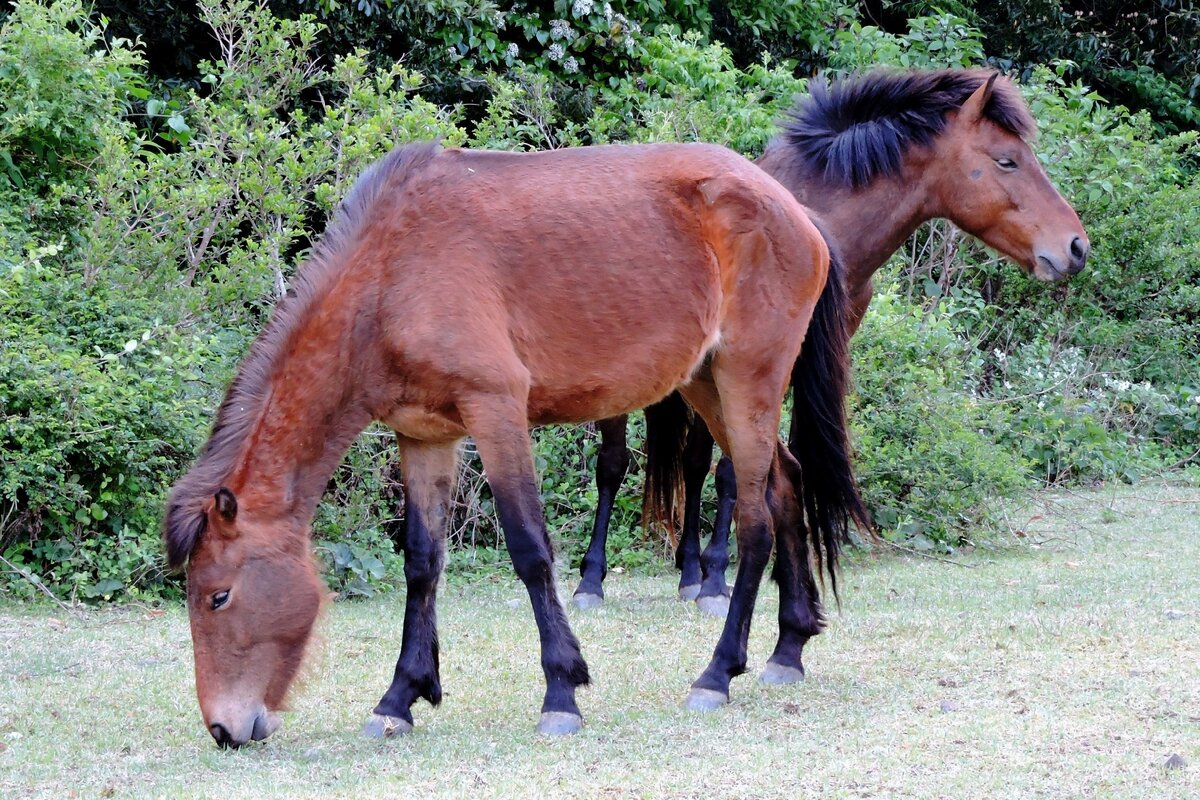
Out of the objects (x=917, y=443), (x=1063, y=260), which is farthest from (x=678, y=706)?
(x=917, y=443)

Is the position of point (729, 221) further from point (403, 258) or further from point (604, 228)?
point (403, 258)

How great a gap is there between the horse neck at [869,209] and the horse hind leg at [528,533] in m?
2.75

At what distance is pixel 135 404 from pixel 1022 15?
1245cm

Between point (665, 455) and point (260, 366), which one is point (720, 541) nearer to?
point (665, 455)

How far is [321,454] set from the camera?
4531 mm

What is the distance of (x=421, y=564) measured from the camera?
4.83 metres

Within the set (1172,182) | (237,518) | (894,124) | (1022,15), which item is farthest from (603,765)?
(1022,15)

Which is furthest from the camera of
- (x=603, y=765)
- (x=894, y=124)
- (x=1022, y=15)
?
(x=1022, y=15)

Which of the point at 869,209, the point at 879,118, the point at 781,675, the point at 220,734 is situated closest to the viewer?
the point at 220,734

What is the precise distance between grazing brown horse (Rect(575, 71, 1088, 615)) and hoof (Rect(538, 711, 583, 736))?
2.56 metres

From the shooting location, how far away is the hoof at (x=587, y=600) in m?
7.15

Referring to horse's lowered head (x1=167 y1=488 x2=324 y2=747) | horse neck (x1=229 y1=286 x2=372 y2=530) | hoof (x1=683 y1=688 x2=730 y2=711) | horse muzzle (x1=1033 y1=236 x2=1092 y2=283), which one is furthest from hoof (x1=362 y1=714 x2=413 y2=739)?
horse muzzle (x1=1033 y1=236 x2=1092 y2=283)

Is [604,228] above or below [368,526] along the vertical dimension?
above

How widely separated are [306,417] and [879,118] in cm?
371
